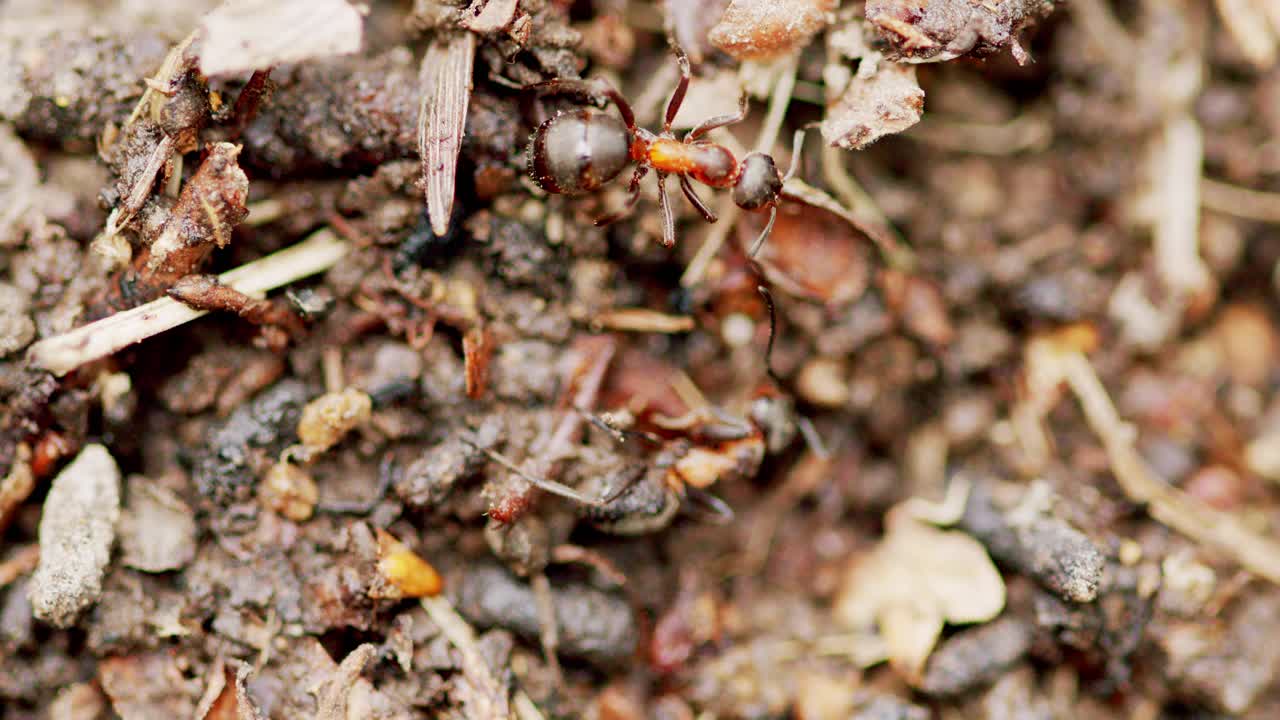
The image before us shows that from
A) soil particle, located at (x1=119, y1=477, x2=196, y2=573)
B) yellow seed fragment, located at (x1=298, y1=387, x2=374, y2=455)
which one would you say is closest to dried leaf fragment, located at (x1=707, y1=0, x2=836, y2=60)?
yellow seed fragment, located at (x1=298, y1=387, x2=374, y2=455)

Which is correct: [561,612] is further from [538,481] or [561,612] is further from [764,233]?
[764,233]

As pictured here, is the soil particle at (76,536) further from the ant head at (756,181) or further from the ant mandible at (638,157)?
the ant head at (756,181)

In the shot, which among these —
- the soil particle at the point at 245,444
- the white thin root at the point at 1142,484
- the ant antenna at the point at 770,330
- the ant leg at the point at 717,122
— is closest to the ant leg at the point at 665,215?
the ant leg at the point at 717,122

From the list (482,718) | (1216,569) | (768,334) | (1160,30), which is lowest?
(1216,569)

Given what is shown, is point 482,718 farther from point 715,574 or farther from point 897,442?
point 897,442

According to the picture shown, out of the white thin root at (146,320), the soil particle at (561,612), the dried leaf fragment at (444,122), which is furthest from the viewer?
the soil particle at (561,612)

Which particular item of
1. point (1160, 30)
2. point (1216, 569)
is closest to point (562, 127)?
point (1160, 30)
